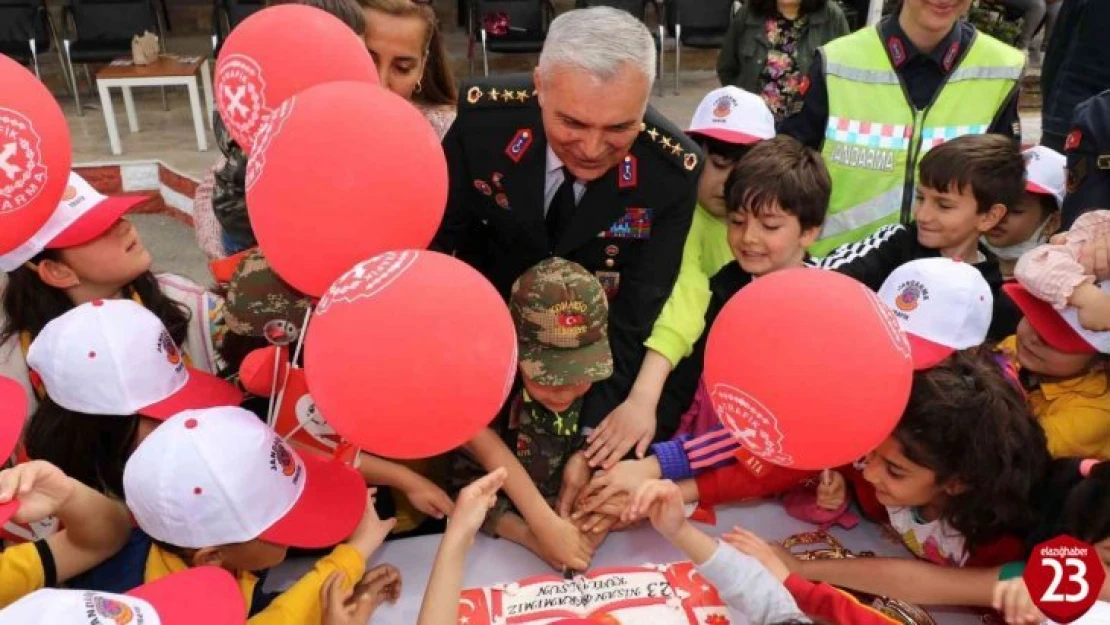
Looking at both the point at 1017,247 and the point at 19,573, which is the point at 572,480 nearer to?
the point at 19,573

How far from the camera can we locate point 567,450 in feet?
5.61

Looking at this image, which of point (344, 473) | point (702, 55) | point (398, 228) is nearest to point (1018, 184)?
point (398, 228)

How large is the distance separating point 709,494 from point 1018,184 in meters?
1.04

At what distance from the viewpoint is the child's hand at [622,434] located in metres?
1.68

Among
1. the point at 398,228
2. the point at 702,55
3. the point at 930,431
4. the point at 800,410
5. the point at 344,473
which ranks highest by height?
the point at 398,228

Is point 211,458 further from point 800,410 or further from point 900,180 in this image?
point 900,180

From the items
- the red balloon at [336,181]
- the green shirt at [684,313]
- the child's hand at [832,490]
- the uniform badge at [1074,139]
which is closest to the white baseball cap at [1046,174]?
the uniform badge at [1074,139]

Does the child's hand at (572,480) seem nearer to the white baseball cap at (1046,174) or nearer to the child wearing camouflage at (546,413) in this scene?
the child wearing camouflage at (546,413)

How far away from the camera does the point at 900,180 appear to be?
7.16 feet

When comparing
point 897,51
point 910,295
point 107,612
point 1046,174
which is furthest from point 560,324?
point 1046,174

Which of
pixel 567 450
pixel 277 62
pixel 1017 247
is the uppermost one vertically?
pixel 277 62

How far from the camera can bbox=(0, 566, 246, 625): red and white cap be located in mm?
948

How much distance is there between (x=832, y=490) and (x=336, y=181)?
1.07 m

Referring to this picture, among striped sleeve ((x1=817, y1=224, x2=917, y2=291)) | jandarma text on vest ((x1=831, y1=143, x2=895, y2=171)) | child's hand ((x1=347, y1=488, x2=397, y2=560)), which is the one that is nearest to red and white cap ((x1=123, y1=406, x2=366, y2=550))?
child's hand ((x1=347, y1=488, x2=397, y2=560))
